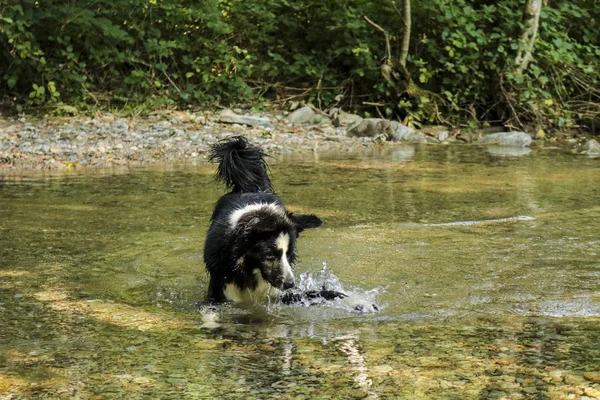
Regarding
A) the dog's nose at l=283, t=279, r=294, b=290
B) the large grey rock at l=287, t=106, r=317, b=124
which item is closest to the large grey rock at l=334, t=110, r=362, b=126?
the large grey rock at l=287, t=106, r=317, b=124

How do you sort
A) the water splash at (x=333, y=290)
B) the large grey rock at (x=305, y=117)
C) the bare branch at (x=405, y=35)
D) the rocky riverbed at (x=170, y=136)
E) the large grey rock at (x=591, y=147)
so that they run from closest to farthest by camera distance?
1. the water splash at (x=333, y=290)
2. the rocky riverbed at (x=170, y=136)
3. the large grey rock at (x=591, y=147)
4. the large grey rock at (x=305, y=117)
5. the bare branch at (x=405, y=35)

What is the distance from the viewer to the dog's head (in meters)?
5.52

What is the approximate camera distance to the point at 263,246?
5.56m

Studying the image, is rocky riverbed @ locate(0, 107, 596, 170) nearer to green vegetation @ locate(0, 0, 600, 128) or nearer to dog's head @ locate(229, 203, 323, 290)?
green vegetation @ locate(0, 0, 600, 128)

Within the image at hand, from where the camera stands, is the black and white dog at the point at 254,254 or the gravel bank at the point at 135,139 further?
the gravel bank at the point at 135,139

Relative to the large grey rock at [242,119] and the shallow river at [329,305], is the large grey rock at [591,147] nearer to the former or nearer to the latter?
the shallow river at [329,305]

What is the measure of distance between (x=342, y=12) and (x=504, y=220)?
985 centimetres

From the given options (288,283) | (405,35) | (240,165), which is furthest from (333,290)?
(405,35)

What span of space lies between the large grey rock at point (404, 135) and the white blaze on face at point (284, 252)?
10.2m

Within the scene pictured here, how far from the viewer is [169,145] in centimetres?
1348

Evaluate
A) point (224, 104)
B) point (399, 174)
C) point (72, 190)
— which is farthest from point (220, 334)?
point (224, 104)

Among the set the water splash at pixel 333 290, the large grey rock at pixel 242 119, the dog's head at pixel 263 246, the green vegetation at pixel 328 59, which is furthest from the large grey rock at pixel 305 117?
the dog's head at pixel 263 246

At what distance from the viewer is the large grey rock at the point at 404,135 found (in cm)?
1562

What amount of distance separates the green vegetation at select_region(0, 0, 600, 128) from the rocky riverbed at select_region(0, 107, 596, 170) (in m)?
0.93
